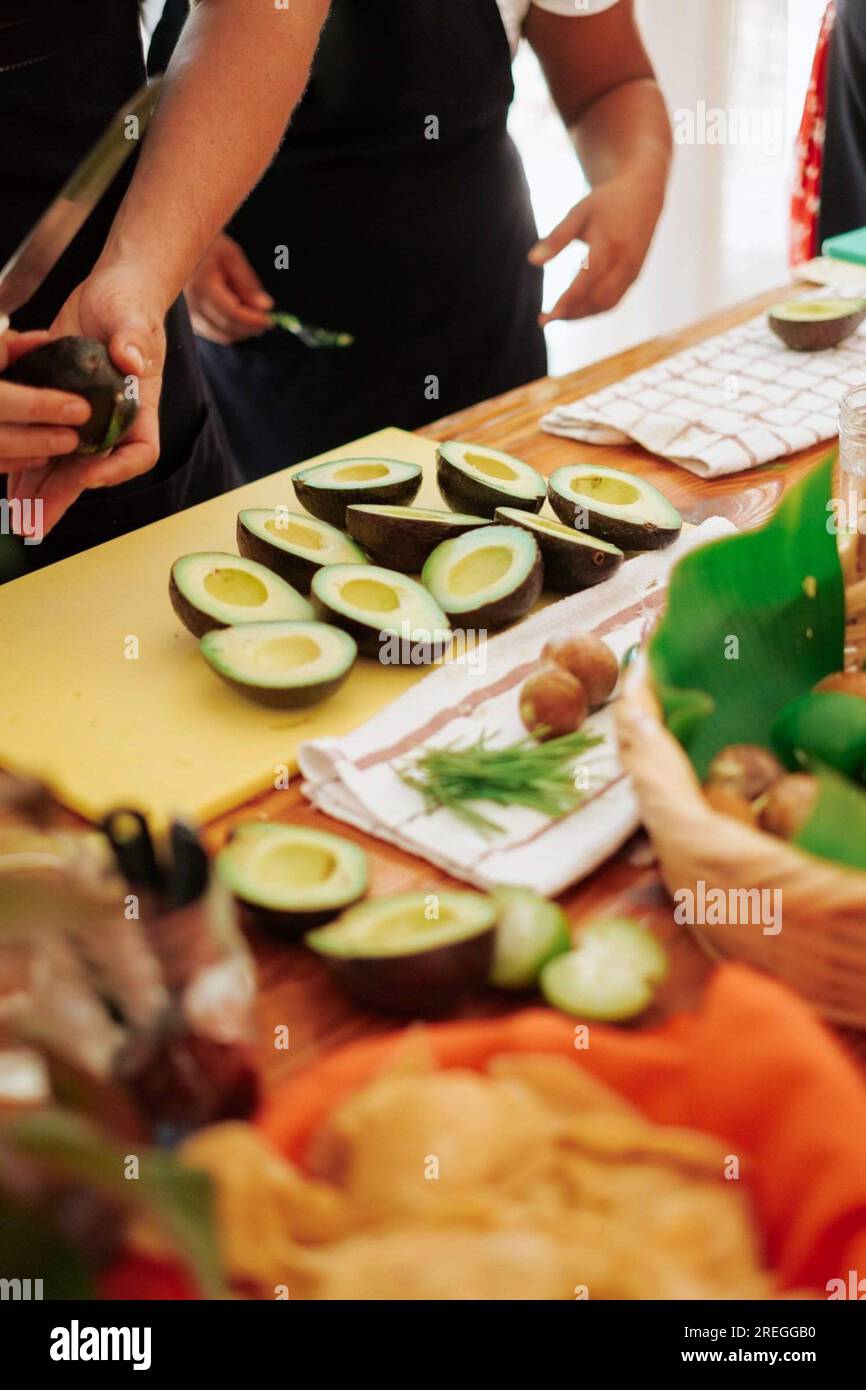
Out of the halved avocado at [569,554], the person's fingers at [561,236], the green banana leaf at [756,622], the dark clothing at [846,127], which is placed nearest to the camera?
the green banana leaf at [756,622]

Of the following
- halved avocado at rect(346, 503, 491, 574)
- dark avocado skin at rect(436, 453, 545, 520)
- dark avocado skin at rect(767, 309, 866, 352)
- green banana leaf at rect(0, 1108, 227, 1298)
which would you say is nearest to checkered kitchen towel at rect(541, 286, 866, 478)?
dark avocado skin at rect(767, 309, 866, 352)

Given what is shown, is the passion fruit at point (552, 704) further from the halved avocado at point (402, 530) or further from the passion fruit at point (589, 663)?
the halved avocado at point (402, 530)

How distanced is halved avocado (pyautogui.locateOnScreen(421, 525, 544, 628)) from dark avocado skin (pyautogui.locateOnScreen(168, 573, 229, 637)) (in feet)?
0.72

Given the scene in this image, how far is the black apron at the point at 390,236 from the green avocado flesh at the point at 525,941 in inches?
54.8

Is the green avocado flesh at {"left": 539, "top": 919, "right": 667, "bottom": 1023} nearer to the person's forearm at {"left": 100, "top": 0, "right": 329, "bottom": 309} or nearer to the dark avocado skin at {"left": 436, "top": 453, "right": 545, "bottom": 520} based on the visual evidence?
the dark avocado skin at {"left": 436, "top": 453, "right": 545, "bottom": 520}

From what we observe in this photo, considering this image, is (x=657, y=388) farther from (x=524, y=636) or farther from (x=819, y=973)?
(x=819, y=973)

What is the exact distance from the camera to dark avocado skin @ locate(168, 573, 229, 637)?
1.28 metres

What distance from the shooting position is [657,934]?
0.96 metres

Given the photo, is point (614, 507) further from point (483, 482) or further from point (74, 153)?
point (74, 153)

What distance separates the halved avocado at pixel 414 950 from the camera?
85cm

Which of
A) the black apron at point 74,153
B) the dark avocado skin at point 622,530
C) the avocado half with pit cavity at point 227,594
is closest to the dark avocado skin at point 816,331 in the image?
the dark avocado skin at point 622,530

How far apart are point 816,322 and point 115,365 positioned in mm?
1038

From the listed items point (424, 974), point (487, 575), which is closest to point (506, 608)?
point (487, 575)
